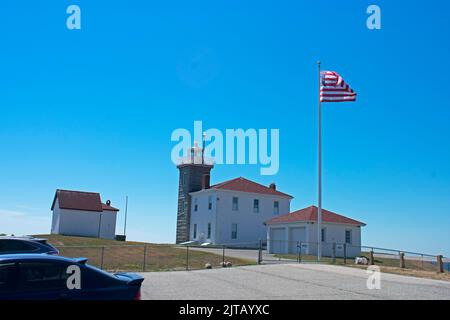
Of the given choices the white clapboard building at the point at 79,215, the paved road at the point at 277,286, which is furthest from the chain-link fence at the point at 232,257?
the white clapboard building at the point at 79,215

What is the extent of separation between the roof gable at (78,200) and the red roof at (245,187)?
15.1m

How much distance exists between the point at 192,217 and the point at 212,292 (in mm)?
38245

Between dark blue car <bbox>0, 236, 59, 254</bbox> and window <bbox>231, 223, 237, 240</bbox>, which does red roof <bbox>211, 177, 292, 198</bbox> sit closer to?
window <bbox>231, 223, 237, 240</bbox>

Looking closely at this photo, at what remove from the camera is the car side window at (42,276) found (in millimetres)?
7333

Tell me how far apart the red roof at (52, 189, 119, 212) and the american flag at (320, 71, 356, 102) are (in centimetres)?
3612

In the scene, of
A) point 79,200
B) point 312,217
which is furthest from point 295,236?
point 79,200

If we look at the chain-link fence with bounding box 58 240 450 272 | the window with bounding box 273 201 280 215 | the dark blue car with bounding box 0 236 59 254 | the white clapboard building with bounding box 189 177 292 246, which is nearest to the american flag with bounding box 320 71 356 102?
the chain-link fence with bounding box 58 240 450 272

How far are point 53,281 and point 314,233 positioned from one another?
31576mm

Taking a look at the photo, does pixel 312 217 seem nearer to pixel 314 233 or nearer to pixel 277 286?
pixel 314 233

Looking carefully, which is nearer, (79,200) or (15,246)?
(15,246)

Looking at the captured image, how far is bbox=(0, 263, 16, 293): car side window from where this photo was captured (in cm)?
718

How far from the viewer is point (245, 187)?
50031mm
